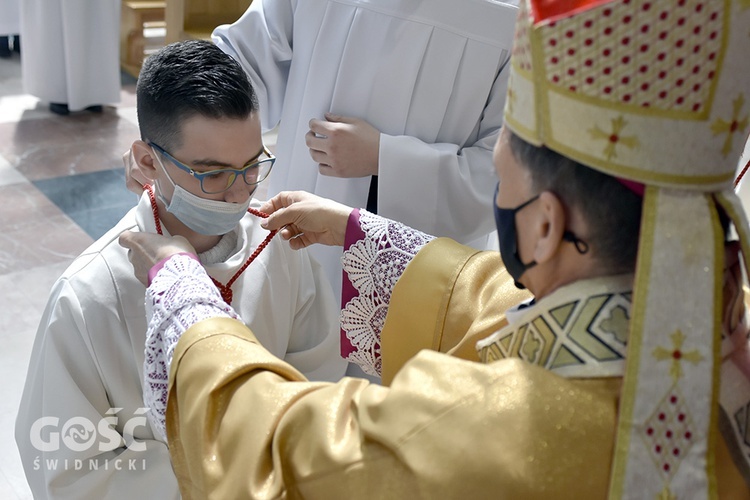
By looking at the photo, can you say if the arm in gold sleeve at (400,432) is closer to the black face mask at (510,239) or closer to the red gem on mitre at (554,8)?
the black face mask at (510,239)

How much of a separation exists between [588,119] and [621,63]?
7 centimetres

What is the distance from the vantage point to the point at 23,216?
4.09m

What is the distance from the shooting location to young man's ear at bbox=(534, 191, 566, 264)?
0.99 m

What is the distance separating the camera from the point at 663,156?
3.07 ft

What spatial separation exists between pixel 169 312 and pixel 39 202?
10.8 feet

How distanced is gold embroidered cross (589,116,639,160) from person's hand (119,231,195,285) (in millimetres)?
785

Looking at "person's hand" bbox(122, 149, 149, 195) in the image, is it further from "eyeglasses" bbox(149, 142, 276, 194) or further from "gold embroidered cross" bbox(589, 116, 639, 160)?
"gold embroidered cross" bbox(589, 116, 639, 160)

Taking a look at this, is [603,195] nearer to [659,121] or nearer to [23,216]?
[659,121]

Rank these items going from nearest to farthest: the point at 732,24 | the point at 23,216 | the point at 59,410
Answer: the point at 732,24 < the point at 59,410 < the point at 23,216

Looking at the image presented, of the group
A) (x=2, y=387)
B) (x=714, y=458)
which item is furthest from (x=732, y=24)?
(x=2, y=387)

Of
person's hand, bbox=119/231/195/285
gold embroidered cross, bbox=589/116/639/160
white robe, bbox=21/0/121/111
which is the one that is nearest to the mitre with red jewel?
gold embroidered cross, bbox=589/116/639/160

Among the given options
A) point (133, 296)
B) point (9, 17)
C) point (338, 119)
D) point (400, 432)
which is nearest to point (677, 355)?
point (400, 432)

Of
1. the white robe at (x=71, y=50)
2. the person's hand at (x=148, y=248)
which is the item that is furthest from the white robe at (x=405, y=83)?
the white robe at (x=71, y=50)

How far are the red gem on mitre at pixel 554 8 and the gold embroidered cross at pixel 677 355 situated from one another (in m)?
0.37
